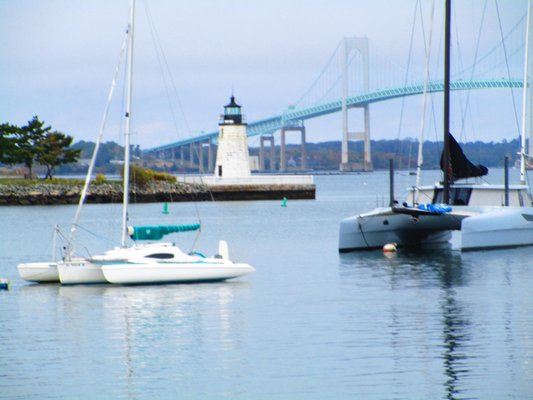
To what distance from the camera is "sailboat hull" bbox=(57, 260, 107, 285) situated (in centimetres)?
2083

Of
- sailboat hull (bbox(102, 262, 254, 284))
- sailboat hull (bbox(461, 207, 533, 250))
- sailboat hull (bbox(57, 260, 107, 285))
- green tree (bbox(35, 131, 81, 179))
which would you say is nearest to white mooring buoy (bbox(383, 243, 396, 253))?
sailboat hull (bbox(461, 207, 533, 250))

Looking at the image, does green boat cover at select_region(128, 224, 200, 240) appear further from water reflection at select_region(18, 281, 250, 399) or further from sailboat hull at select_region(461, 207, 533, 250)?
sailboat hull at select_region(461, 207, 533, 250)

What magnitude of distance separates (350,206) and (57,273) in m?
37.4

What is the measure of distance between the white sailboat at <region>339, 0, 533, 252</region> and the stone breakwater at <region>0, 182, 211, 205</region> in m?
30.4

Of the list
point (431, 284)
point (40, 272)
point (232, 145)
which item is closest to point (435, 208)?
point (431, 284)

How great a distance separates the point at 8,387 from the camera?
12594 mm

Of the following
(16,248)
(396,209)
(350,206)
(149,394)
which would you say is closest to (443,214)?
(396,209)

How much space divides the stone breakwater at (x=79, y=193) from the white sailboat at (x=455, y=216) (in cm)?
3041

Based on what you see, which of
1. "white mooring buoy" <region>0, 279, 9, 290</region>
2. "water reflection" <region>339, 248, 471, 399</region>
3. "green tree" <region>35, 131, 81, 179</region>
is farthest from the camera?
"green tree" <region>35, 131, 81, 179</region>

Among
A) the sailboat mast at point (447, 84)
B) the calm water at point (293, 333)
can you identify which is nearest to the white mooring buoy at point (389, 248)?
the calm water at point (293, 333)

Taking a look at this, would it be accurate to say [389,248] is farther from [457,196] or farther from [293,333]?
[293,333]

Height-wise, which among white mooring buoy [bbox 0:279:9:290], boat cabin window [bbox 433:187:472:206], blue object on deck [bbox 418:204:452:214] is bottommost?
white mooring buoy [bbox 0:279:9:290]

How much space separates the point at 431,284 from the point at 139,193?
37711 millimetres

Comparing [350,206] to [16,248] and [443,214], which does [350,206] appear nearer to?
[16,248]
